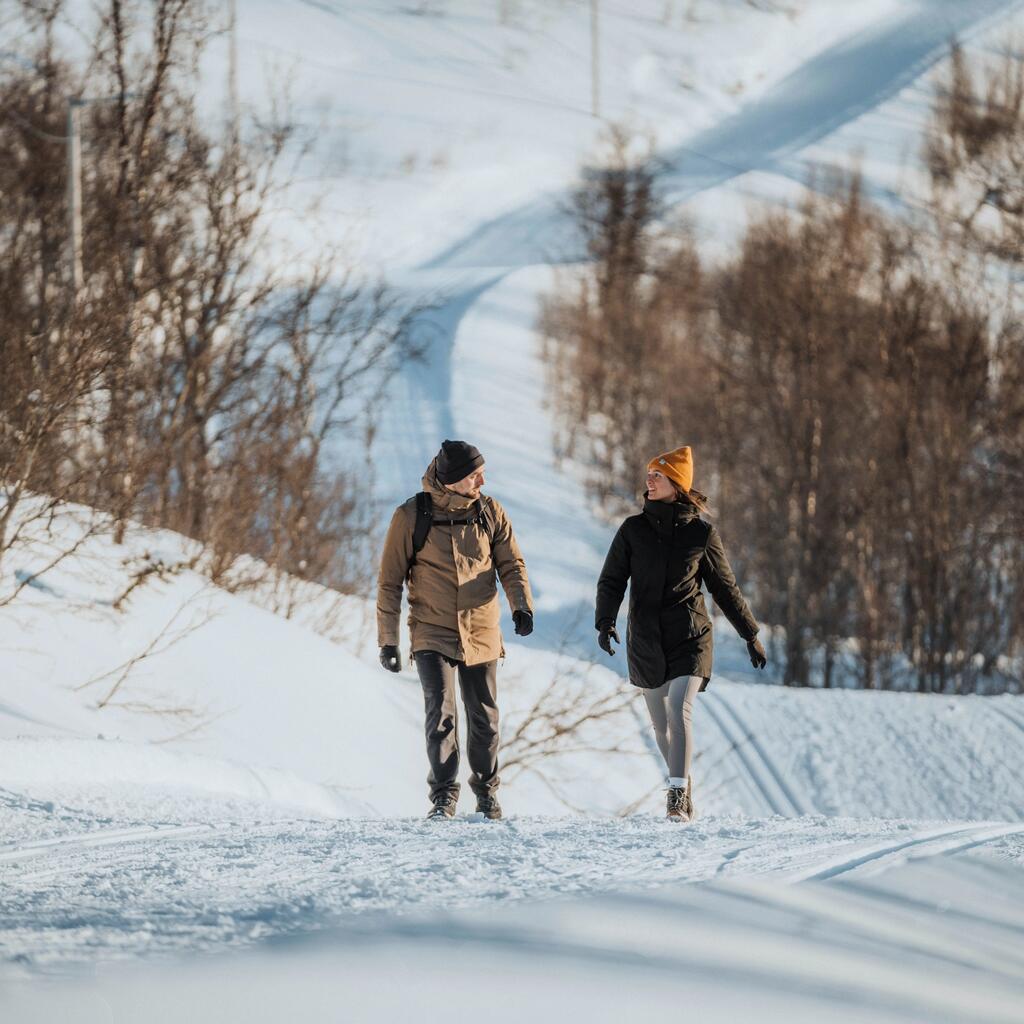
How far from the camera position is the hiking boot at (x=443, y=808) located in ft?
23.2

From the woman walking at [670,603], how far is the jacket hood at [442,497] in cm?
73

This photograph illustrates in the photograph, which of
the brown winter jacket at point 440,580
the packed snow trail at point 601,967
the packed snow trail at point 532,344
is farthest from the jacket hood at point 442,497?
the packed snow trail at point 532,344

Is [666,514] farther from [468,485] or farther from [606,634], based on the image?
[468,485]

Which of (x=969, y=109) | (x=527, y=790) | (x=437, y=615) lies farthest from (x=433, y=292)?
(x=437, y=615)

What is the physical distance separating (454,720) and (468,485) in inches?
45.9

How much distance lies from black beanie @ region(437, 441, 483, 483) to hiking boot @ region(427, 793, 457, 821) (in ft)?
5.11

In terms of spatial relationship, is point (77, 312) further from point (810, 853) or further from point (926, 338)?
point (926, 338)

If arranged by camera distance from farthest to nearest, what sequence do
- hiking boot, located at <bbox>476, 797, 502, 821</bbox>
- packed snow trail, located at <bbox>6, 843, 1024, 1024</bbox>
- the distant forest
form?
the distant forest < hiking boot, located at <bbox>476, 797, 502, 821</bbox> < packed snow trail, located at <bbox>6, 843, 1024, 1024</bbox>

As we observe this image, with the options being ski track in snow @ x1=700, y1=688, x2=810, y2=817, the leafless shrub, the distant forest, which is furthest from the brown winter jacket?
the distant forest

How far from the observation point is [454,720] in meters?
7.14

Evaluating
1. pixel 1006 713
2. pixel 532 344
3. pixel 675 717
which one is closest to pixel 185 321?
pixel 1006 713

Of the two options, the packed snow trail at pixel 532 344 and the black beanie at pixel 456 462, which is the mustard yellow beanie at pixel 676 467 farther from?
the packed snow trail at pixel 532 344

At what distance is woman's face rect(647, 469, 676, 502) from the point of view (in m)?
6.88

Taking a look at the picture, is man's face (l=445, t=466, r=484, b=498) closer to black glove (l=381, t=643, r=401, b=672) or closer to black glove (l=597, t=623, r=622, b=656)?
black glove (l=381, t=643, r=401, b=672)
